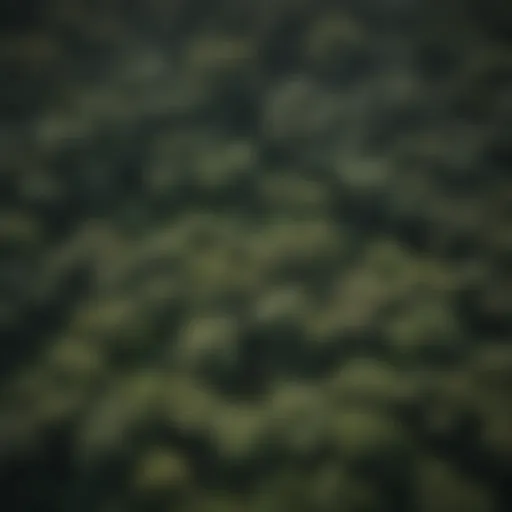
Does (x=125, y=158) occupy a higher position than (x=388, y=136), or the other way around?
(x=388, y=136)

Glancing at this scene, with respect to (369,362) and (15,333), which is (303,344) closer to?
(369,362)

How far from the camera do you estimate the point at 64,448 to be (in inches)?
35.9

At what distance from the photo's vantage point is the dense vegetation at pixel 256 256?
870mm

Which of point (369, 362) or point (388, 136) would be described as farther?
point (388, 136)

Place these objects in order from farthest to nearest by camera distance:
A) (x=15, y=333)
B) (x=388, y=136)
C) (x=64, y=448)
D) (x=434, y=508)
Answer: (x=388, y=136), (x=15, y=333), (x=64, y=448), (x=434, y=508)

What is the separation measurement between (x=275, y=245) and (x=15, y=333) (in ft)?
1.36

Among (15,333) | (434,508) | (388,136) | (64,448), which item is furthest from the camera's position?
(388,136)

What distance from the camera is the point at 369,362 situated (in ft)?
3.07

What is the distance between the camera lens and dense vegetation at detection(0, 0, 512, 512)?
870 millimetres

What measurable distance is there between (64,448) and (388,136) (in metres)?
0.72

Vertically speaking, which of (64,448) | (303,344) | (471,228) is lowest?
(64,448)

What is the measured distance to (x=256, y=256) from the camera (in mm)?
1071

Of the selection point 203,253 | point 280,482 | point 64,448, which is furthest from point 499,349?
point 64,448

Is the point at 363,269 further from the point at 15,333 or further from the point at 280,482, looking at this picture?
the point at 15,333
